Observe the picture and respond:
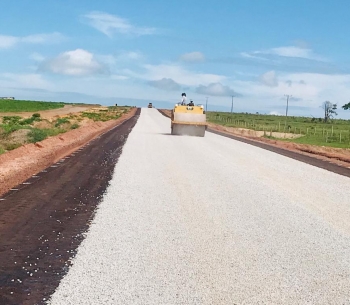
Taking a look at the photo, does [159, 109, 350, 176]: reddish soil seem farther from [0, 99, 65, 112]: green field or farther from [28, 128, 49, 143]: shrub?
[0, 99, 65, 112]: green field

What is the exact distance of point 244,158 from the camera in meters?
20.1

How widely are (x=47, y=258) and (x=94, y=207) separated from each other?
3.17 metres

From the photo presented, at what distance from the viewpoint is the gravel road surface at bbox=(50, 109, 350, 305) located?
5.54 metres

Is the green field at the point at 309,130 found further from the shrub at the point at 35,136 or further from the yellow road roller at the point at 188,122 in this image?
the shrub at the point at 35,136

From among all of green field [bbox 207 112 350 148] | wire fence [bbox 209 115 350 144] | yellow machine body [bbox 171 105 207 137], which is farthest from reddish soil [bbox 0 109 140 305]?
wire fence [bbox 209 115 350 144]

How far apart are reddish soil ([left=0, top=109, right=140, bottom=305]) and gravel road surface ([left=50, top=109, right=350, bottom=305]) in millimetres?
221

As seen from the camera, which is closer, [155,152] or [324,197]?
[324,197]

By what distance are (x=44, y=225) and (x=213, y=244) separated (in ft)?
8.63

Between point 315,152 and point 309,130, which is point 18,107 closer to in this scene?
point 309,130

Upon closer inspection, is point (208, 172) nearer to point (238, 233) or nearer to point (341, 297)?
point (238, 233)

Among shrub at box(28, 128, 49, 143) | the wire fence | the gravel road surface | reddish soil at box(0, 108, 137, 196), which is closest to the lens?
the gravel road surface

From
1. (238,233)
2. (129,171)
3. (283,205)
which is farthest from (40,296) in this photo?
(129,171)

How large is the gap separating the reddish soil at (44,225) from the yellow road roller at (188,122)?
17.7 meters

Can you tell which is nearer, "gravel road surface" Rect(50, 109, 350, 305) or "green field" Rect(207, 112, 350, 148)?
"gravel road surface" Rect(50, 109, 350, 305)
